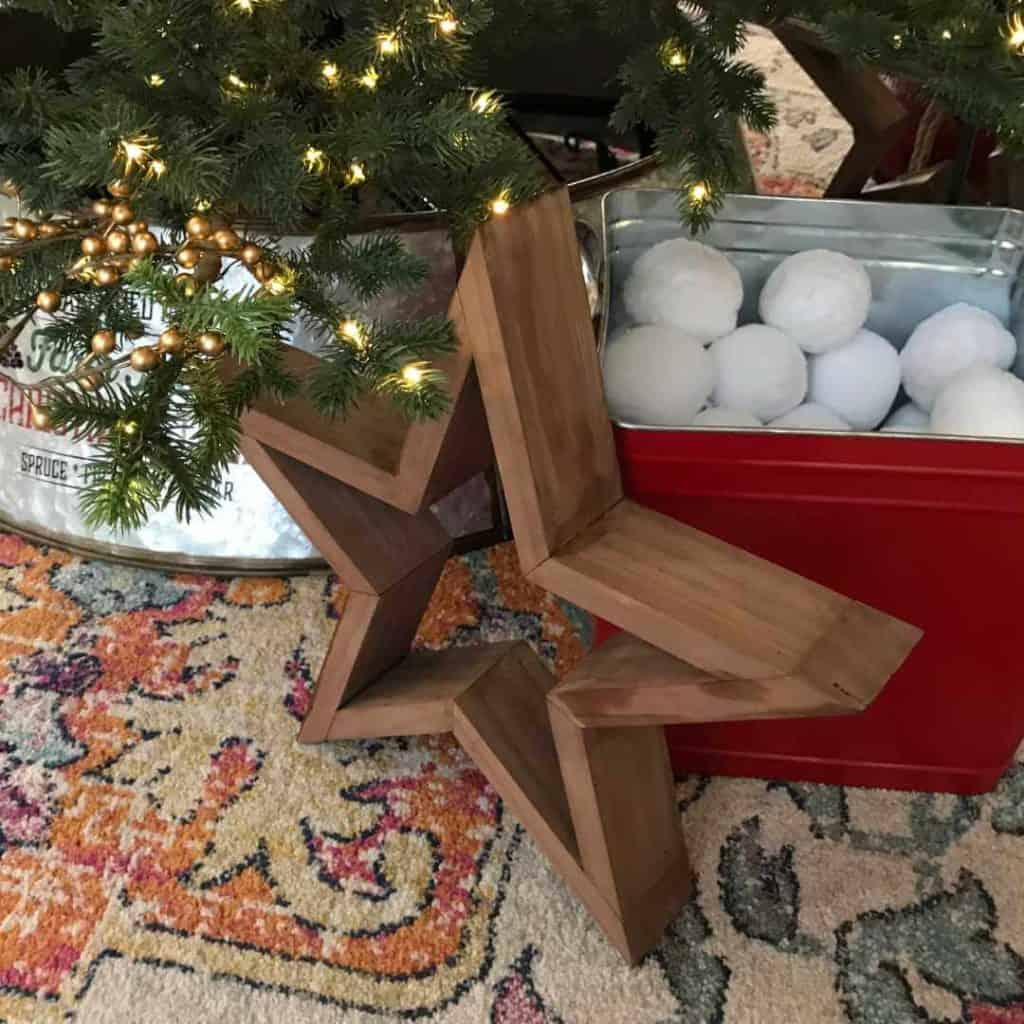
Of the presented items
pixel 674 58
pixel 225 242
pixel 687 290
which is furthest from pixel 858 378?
pixel 225 242

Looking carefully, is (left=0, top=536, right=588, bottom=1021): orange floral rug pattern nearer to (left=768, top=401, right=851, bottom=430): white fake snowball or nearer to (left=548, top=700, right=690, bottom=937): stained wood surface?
(left=548, top=700, right=690, bottom=937): stained wood surface

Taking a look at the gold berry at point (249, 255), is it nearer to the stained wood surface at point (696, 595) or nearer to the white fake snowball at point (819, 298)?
the stained wood surface at point (696, 595)

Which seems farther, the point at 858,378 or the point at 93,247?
the point at 858,378

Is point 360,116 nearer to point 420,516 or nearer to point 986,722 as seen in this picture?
point 420,516

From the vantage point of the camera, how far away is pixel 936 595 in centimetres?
66

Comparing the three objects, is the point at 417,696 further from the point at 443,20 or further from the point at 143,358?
the point at 443,20

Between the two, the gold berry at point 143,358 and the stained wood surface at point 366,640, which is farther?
the stained wood surface at point 366,640

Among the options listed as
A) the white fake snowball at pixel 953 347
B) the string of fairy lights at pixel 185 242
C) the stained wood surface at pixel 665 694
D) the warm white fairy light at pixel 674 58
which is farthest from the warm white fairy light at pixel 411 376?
the white fake snowball at pixel 953 347

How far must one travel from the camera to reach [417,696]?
2.36 feet

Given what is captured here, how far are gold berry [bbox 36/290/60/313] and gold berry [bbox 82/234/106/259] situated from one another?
0.09 feet

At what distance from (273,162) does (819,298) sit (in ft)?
1.30

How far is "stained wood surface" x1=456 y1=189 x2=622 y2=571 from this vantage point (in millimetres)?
545

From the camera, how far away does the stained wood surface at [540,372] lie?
0.54 meters

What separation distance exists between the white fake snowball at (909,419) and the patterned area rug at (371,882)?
0.27 metres
